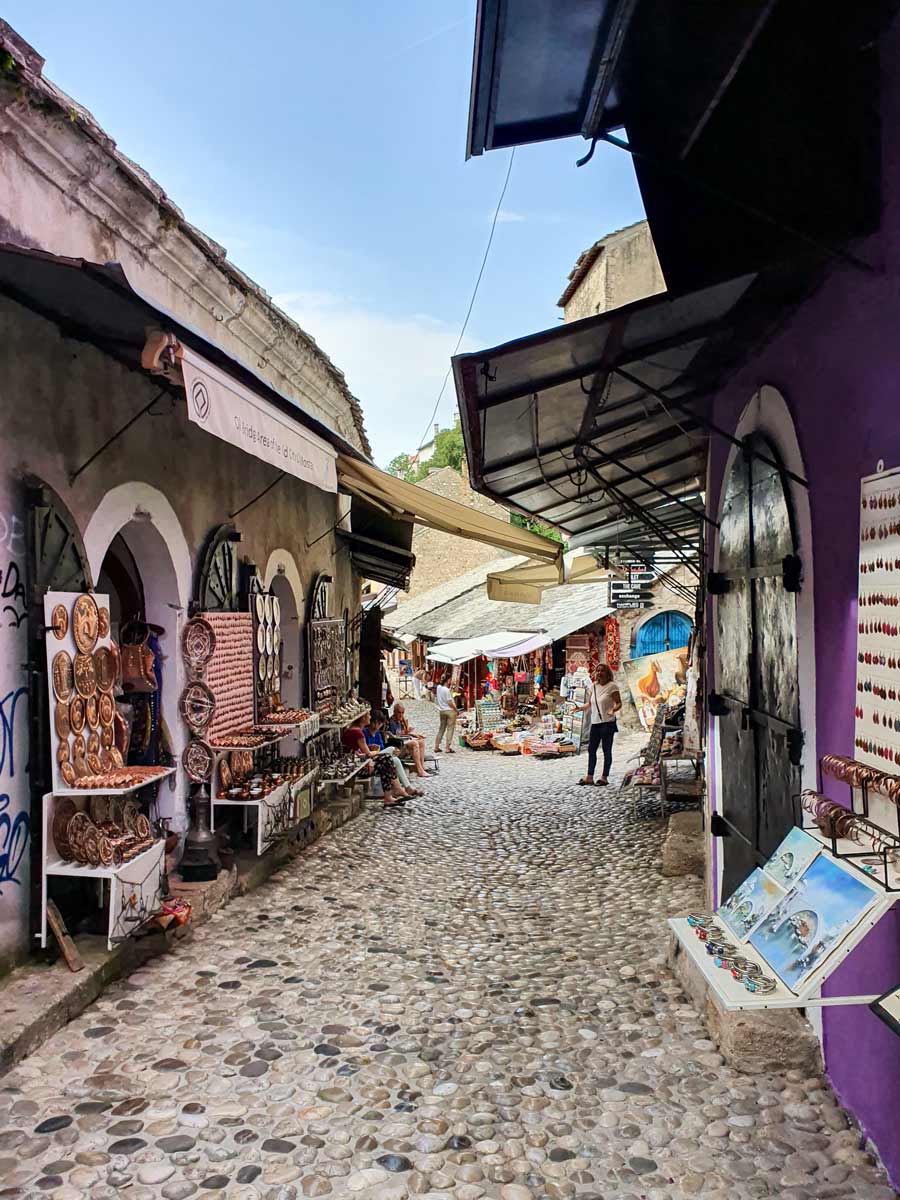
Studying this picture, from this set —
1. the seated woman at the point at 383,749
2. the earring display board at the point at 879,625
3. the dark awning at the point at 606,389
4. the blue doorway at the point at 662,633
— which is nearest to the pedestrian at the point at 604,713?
the seated woman at the point at 383,749

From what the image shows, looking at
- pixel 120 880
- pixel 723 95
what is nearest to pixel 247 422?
pixel 120 880

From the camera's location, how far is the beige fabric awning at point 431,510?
7078mm

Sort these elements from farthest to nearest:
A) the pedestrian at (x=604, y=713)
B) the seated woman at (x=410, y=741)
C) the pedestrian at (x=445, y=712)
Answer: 1. the pedestrian at (x=445, y=712)
2. the seated woman at (x=410, y=741)
3. the pedestrian at (x=604, y=713)

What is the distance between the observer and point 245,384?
466 centimetres

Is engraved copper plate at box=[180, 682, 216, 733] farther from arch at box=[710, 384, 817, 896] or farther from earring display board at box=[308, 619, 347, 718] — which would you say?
arch at box=[710, 384, 817, 896]

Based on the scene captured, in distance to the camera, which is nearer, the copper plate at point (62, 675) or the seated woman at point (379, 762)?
the copper plate at point (62, 675)

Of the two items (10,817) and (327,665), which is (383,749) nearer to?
(327,665)

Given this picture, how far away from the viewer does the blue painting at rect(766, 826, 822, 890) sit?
9.04 feet

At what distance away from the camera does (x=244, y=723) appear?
7.12 metres

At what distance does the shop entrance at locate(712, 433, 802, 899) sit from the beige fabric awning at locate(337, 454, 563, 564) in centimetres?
283

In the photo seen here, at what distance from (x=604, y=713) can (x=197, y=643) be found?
7.23 m

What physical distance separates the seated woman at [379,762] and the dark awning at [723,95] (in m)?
8.34

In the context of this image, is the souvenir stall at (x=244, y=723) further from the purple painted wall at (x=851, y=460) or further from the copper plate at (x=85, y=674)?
the purple painted wall at (x=851, y=460)

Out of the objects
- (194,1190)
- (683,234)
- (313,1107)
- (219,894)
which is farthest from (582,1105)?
(683,234)
